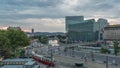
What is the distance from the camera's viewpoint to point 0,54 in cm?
7956

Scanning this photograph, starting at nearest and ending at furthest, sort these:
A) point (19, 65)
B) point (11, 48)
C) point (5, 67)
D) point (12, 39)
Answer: point (5, 67)
point (19, 65)
point (11, 48)
point (12, 39)

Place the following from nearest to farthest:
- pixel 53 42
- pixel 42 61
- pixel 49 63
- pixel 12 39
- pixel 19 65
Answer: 1. pixel 19 65
2. pixel 49 63
3. pixel 42 61
4. pixel 12 39
5. pixel 53 42

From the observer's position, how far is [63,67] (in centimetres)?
6569

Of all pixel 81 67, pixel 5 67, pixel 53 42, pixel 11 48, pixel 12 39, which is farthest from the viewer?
pixel 53 42

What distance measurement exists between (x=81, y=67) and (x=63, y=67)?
4.20 metres

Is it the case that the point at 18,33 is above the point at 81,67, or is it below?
above

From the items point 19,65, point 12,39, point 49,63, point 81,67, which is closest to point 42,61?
point 49,63

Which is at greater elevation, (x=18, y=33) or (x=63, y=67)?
(x=18, y=33)

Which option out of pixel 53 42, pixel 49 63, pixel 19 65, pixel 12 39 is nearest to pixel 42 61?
pixel 49 63

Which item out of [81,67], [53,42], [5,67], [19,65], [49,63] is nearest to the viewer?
[5,67]

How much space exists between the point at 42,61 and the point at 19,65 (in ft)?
122

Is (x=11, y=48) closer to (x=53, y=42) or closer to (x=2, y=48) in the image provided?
(x=2, y=48)

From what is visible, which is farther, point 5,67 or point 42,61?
point 42,61

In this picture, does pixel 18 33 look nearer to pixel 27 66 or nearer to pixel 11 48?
pixel 11 48
